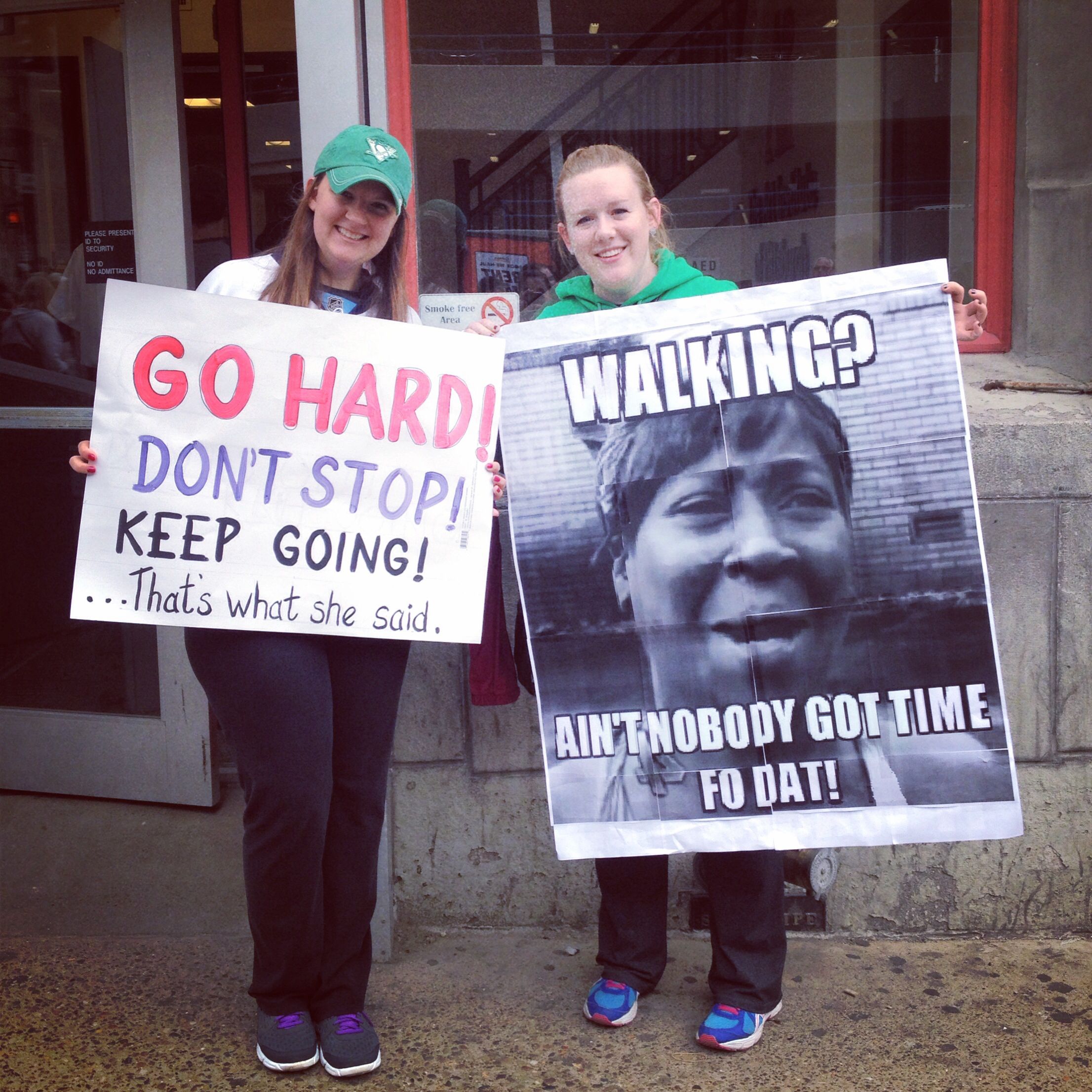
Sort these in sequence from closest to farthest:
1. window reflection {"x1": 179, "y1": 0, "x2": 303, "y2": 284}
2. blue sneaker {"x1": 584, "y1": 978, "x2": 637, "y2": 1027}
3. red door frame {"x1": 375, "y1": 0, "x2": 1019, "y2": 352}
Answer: blue sneaker {"x1": 584, "y1": 978, "x2": 637, "y2": 1027}
red door frame {"x1": 375, "y1": 0, "x2": 1019, "y2": 352}
window reflection {"x1": 179, "y1": 0, "x2": 303, "y2": 284}

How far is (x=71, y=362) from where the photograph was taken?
3.72 metres

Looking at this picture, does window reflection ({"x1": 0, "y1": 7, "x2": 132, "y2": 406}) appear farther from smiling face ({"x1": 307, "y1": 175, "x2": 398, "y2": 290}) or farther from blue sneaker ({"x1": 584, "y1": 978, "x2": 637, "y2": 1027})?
blue sneaker ({"x1": 584, "y1": 978, "x2": 637, "y2": 1027})

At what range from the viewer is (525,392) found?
2.42 meters

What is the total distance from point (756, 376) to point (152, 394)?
1.18 m

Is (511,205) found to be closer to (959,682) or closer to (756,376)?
(756,376)

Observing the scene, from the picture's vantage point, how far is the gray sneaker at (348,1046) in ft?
7.89

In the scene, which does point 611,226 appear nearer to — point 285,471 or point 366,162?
point 366,162

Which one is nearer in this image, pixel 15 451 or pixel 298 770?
pixel 298 770

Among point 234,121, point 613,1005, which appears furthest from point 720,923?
point 234,121

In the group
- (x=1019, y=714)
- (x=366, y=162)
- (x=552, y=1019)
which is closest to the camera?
(x=366, y=162)

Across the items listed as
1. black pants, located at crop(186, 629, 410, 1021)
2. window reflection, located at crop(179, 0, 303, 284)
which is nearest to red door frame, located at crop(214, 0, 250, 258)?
window reflection, located at crop(179, 0, 303, 284)

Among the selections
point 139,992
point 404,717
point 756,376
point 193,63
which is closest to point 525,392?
point 756,376

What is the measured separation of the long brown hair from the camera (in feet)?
7.41

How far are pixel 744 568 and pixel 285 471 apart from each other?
3.06 ft
